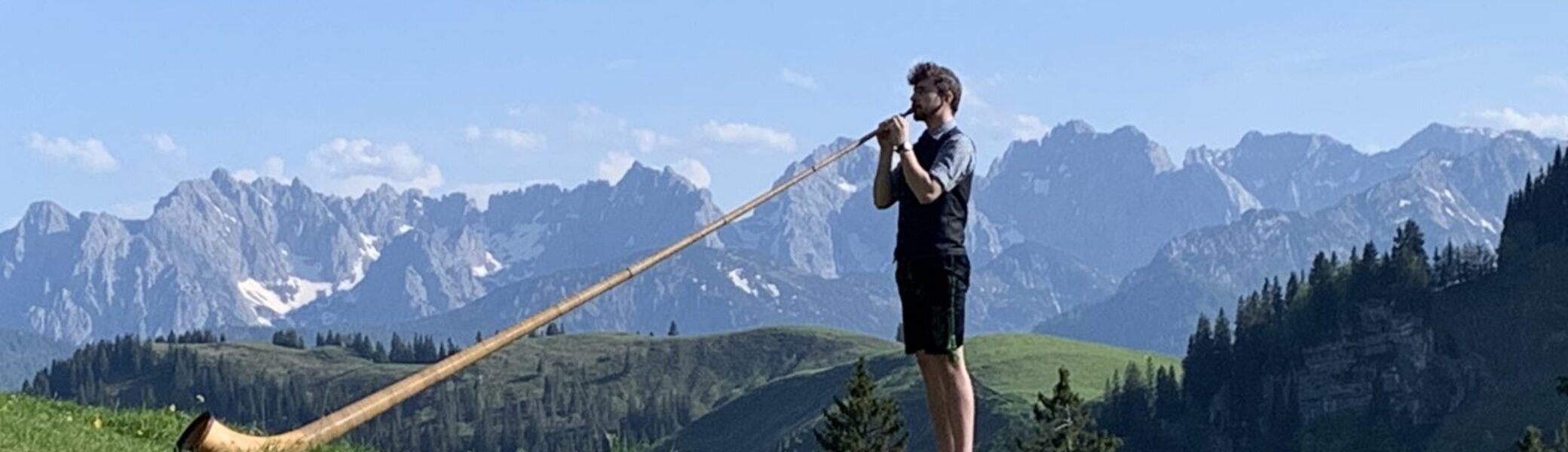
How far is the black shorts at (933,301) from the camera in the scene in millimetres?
13336

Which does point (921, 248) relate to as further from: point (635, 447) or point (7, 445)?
point (7, 445)

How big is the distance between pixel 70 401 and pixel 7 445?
238 inches

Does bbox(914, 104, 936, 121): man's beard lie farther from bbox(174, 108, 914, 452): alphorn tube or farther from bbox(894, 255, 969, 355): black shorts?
bbox(894, 255, 969, 355): black shorts

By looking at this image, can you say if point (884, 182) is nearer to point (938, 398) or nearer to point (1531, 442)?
point (938, 398)

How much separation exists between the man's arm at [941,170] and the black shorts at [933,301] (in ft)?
1.40

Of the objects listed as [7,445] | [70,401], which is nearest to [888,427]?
[70,401]

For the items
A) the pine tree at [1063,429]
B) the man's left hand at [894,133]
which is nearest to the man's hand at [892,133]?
the man's left hand at [894,133]

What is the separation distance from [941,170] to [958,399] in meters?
1.51

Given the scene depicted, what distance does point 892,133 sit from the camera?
13.2 meters

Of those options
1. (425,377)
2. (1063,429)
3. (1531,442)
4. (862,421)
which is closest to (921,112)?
(425,377)

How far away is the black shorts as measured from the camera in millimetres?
13336

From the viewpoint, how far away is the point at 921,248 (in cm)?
1345

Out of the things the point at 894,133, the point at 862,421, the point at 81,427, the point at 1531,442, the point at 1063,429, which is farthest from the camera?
the point at 862,421

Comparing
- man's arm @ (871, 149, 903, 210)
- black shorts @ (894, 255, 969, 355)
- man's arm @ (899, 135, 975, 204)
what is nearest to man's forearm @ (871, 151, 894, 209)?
man's arm @ (871, 149, 903, 210)
